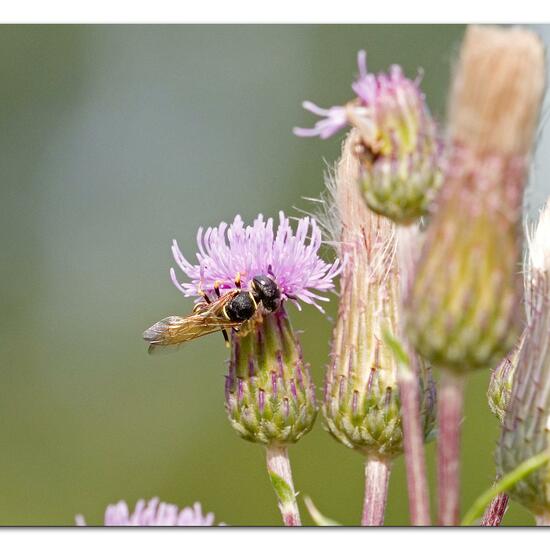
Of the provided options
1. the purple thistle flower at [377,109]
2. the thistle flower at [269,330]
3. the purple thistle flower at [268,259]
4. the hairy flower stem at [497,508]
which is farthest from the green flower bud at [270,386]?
the purple thistle flower at [377,109]

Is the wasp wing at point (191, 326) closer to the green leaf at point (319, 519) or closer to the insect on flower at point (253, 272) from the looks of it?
the insect on flower at point (253, 272)

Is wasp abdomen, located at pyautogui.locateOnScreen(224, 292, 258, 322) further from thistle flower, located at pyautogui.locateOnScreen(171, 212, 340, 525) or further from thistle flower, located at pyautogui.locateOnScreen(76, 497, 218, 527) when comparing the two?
thistle flower, located at pyautogui.locateOnScreen(76, 497, 218, 527)

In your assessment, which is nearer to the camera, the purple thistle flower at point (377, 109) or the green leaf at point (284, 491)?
the purple thistle flower at point (377, 109)

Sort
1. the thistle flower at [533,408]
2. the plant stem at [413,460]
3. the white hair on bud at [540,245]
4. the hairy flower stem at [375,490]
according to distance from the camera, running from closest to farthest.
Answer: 1. the plant stem at [413,460]
2. the thistle flower at [533,408]
3. the white hair on bud at [540,245]
4. the hairy flower stem at [375,490]

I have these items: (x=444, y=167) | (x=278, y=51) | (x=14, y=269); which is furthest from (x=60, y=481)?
(x=444, y=167)

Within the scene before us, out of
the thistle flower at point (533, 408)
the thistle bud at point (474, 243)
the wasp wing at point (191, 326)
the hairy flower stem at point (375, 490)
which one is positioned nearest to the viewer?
the thistle bud at point (474, 243)

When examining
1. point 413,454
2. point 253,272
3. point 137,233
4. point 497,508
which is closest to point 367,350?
point 253,272
